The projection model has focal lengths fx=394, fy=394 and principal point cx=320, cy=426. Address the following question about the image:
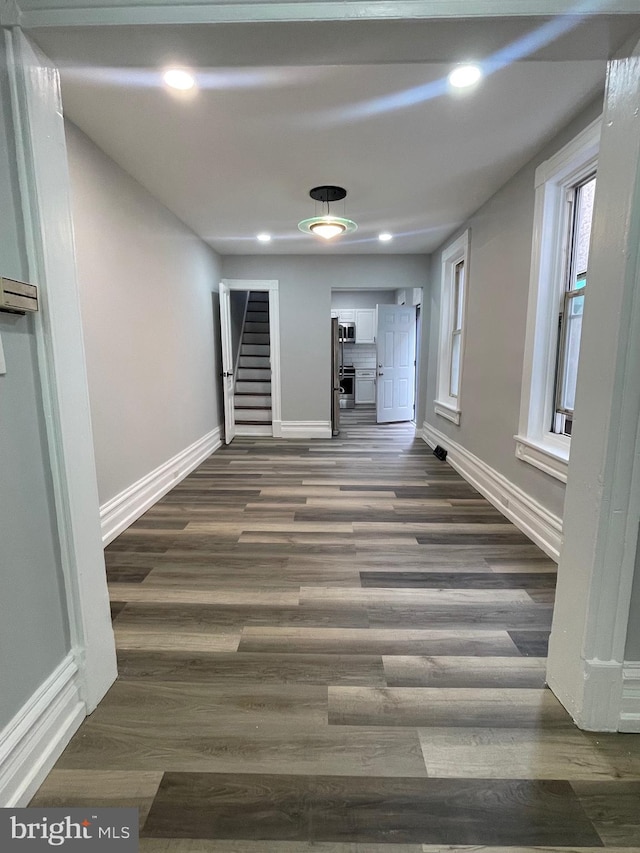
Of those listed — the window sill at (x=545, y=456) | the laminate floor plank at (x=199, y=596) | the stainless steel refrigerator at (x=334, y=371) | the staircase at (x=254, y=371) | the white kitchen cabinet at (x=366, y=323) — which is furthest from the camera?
the white kitchen cabinet at (x=366, y=323)

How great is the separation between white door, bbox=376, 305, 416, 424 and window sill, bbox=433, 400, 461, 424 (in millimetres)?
1826

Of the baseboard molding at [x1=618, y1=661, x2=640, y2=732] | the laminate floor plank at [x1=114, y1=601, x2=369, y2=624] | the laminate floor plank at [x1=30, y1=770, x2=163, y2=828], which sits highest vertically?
the baseboard molding at [x1=618, y1=661, x2=640, y2=732]

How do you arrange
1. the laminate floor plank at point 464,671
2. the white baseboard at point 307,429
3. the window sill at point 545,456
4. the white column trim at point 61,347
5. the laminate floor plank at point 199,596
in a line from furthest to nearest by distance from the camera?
the white baseboard at point 307,429 < the window sill at point 545,456 < the laminate floor plank at point 199,596 < the laminate floor plank at point 464,671 < the white column trim at point 61,347

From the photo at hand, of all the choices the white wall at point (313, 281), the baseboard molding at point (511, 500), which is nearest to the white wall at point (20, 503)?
the baseboard molding at point (511, 500)

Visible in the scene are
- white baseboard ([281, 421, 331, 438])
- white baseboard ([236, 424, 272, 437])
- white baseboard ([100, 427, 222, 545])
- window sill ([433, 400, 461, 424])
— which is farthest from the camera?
white baseboard ([236, 424, 272, 437])

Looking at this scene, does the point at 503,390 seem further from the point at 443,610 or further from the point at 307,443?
the point at 307,443

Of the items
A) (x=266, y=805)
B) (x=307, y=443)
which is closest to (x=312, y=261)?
(x=307, y=443)

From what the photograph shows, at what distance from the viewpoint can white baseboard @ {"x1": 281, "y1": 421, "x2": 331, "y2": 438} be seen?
19.0 ft

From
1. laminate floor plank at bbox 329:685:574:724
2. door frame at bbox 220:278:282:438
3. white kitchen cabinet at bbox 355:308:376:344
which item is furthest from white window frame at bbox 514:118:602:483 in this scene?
white kitchen cabinet at bbox 355:308:376:344

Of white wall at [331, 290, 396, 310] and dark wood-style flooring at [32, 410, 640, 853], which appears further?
white wall at [331, 290, 396, 310]

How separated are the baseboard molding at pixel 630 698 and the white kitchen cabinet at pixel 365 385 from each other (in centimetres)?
770

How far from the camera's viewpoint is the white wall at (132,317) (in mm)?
2465

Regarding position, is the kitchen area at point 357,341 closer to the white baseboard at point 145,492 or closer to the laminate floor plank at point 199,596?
the white baseboard at point 145,492

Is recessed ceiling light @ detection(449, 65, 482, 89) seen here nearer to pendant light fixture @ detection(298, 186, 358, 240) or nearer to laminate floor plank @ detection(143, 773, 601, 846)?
pendant light fixture @ detection(298, 186, 358, 240)
